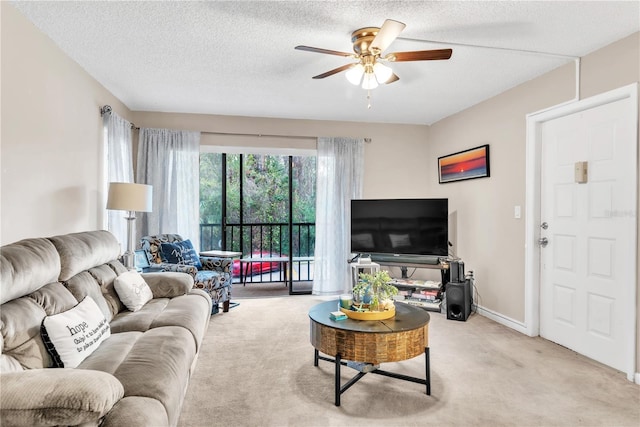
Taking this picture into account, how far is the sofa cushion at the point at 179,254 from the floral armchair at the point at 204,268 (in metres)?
0.03

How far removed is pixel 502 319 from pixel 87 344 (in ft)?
11.9

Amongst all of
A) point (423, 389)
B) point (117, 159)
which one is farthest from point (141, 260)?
point (423, 389)

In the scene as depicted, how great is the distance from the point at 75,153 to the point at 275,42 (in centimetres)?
184

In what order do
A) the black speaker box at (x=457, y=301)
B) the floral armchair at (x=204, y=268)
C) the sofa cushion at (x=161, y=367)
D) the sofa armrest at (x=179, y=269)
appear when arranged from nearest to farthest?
the sofa cushion at (x=161, y=367) < the sofa armrest at (x=179, y=269) < the floral armchair at (x=204, y=268) < the black speaker box at (x=457, y=301)

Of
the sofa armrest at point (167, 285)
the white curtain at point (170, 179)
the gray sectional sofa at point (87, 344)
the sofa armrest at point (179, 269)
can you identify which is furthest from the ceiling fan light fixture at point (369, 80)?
the white curtain at point (170, 179)

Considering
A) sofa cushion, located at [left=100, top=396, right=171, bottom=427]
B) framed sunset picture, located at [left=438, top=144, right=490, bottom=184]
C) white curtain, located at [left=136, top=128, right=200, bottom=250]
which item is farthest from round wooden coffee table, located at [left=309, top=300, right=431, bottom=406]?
white curtain, located at [left=136, top=128, right=200, bottom=250]

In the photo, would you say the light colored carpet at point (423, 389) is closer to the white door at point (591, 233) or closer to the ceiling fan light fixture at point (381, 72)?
the white door at point (591, 233)

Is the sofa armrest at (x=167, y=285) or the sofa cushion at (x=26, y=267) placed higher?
the sofa cushion at (x=26, y=267)

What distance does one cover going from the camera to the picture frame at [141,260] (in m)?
3.79

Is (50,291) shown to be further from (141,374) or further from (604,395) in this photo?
(604,395)

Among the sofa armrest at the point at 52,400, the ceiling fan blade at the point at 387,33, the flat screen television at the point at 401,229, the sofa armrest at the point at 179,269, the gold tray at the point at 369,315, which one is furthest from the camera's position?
the flat screen television at the point at 401,229

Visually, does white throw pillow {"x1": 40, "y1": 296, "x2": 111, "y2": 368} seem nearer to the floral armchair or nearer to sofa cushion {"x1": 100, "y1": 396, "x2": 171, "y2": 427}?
sofa cushion {"x1": 100, "y1": 396, "x2": 171, "y2": 427}

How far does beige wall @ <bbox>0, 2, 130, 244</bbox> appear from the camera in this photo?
2.29 metres

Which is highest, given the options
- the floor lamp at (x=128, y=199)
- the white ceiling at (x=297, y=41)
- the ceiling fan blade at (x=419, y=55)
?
the white ceiling at (x=297, y=41)
